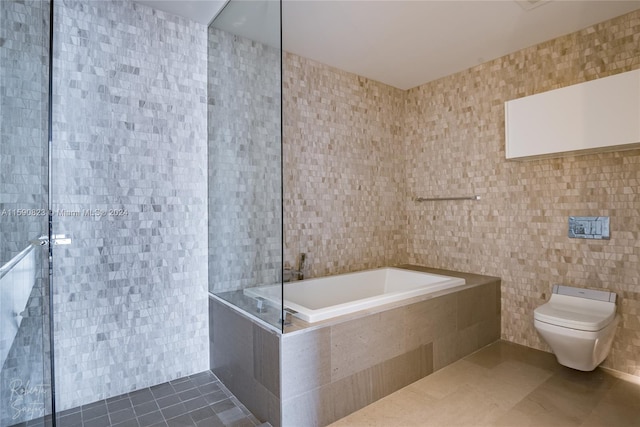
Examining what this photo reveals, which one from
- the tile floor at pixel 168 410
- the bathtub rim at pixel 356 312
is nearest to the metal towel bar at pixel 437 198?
the bathtub rim at pixel 356 312

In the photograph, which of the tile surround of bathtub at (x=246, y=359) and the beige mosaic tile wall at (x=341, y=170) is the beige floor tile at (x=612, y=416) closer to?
the tile surround of bathtub at (x=246, y=359)

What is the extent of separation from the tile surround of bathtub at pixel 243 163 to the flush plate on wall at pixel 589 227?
2394 millimetres

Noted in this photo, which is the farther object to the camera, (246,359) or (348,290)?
(348,290)

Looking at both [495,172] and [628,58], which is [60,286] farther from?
[628,58]

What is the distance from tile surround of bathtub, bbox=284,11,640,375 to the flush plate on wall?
5cm

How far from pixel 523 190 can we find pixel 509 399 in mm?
1726

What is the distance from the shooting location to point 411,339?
2.44 m

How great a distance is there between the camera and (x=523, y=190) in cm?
307

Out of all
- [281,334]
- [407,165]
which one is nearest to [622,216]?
[407,165]

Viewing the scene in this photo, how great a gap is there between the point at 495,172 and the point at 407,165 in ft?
3.35

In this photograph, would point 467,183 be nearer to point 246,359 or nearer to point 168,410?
point 246,359

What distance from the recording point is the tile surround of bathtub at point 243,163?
6.60 ft

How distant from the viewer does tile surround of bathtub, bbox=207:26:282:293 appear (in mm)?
2012

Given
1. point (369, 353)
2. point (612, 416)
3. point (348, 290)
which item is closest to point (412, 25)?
point (348, 290)
